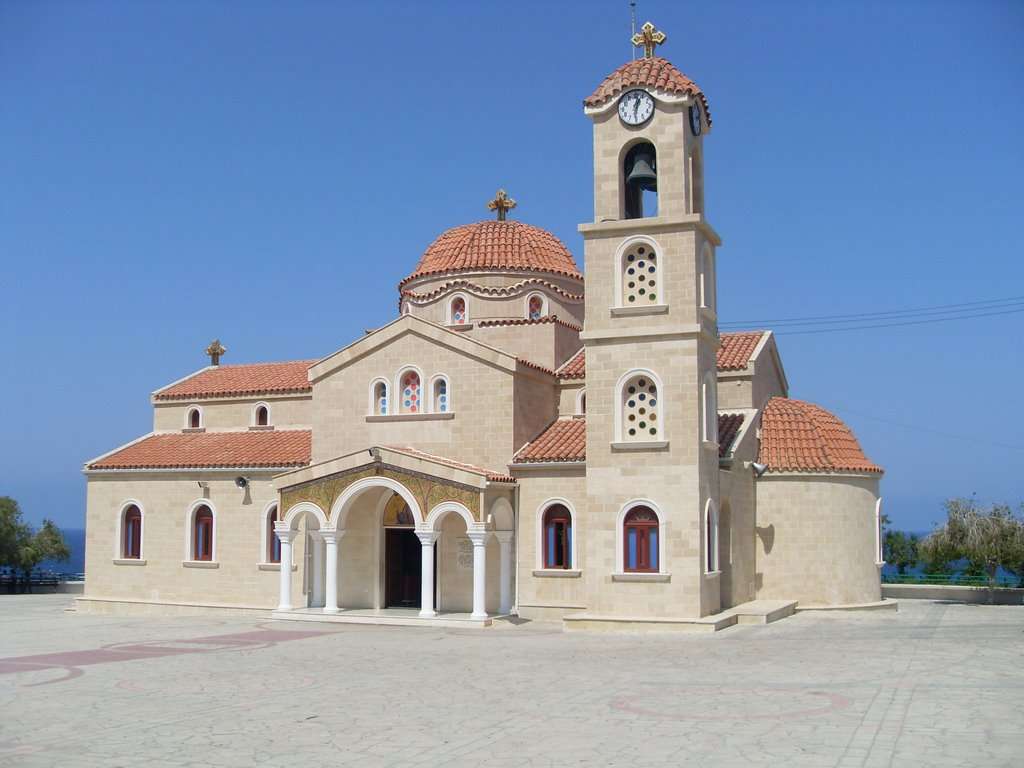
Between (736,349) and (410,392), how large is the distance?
9137 millimetres

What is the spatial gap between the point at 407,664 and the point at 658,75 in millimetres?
14777

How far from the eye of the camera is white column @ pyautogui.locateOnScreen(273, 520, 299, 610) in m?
27.9

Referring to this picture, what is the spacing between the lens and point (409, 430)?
93.1 feet

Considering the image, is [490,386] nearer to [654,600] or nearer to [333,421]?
[333,421]

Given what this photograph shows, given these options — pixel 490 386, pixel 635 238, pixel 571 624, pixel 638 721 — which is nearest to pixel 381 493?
pixel 490 386

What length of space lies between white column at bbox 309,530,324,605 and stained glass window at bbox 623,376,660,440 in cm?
923

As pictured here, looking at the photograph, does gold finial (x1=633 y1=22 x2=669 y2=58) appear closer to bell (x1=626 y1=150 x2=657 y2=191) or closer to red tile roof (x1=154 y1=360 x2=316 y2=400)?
bell (x1=626 y1=150 x2=657 y2=191)

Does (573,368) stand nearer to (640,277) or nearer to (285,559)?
(640,277)

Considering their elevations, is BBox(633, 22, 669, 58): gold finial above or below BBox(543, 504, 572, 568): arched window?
above

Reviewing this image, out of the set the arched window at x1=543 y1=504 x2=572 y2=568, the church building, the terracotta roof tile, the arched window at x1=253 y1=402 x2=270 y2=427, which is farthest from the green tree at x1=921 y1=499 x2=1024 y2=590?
the arched window at x1=253 y1=402 x2=270 y2=427

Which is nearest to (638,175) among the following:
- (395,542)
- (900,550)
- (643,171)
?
(643,171)

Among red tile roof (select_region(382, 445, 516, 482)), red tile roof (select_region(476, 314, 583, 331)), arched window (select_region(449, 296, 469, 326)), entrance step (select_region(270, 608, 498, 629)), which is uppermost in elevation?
arched window (select_region(449, 296, 469, 326))

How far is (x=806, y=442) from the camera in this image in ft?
95.5

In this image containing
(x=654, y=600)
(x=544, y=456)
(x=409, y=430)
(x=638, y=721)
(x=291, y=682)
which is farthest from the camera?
(x=409, y=430)
